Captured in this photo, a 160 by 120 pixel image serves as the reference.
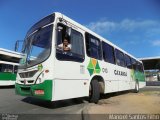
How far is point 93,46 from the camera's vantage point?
941 cm

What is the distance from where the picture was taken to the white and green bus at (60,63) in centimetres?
682

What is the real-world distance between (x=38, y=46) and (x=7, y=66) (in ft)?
42.1

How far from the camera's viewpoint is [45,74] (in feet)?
22.2

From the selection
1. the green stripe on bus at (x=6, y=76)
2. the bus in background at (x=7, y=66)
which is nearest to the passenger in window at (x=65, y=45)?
the bus in background at (x=7, y=66)

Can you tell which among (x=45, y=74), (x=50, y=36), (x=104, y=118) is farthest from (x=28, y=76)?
(x=104, y=118)

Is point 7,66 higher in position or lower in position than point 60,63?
higher

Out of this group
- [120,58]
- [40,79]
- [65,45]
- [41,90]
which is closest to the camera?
[41,90]

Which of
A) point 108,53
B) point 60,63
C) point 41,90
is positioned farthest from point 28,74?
point 108,53

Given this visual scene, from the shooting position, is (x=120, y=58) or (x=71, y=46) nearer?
(x=71, y=46)

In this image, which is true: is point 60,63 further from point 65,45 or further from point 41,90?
point 41,90

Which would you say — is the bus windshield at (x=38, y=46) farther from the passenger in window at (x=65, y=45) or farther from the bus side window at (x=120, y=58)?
the bus side window at (x=120, y=58)

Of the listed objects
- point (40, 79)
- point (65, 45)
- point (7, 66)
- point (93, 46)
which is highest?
point (93, 46)

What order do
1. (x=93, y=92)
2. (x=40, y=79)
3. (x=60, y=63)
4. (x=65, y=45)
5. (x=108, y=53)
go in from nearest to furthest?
1. (x=40, y=79)
2. (x=60, y=63)
3. (x=65, y=45)
4. (x=93, y=92)
5. (x=108, y=53)

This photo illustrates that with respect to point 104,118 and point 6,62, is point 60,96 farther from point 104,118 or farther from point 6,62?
point 6,62
